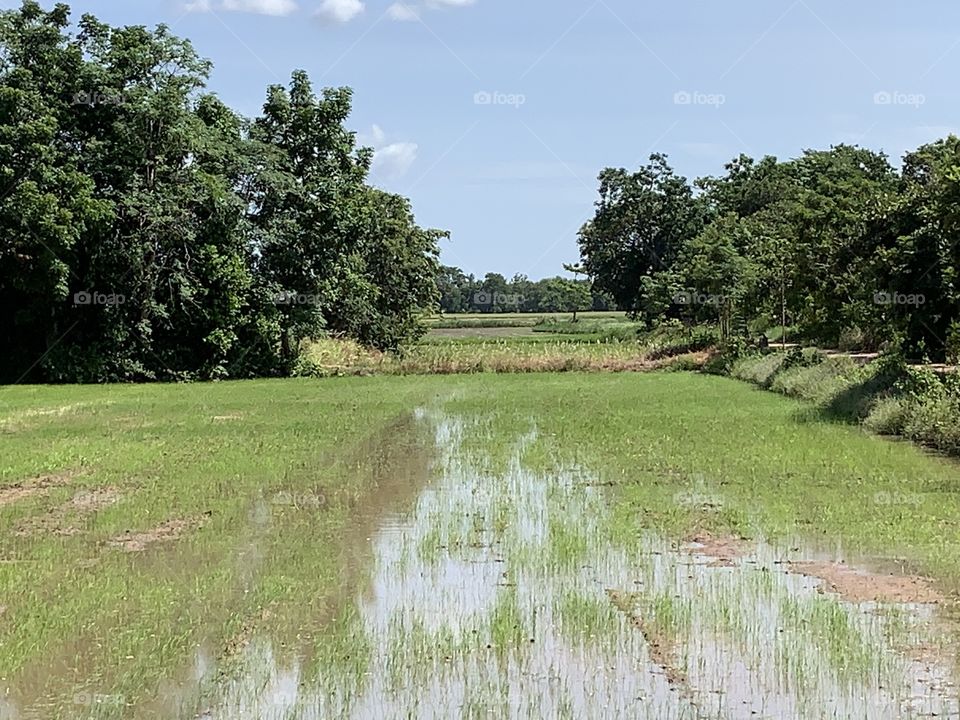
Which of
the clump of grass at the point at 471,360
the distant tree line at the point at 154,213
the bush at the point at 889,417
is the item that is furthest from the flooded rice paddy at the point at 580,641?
the clump of grass at the point at 471,360

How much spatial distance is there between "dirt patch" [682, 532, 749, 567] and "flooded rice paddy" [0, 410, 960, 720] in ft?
0.09

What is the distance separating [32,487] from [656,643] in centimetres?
840

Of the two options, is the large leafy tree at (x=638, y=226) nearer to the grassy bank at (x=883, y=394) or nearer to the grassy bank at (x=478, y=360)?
the grassy bank at (x=478, y=360)

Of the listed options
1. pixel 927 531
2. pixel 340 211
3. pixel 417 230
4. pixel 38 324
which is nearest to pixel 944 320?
pixel 927 531

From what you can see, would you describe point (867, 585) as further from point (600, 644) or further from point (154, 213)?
point (154, 213)

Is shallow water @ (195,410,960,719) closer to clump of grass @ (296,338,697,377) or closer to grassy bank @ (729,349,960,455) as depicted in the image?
grassy bank @ (729,349,960,455)

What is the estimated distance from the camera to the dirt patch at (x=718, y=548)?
891cm

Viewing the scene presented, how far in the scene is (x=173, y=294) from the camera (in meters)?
29.5

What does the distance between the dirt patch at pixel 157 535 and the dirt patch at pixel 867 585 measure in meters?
5.30

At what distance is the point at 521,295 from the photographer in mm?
110312

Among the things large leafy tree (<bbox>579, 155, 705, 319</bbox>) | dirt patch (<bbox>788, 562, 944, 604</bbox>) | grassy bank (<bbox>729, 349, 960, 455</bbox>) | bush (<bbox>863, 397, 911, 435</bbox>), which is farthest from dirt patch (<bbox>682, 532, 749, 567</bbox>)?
large leafy tree (<bbox>579, 155, 705, 319</bbox>)

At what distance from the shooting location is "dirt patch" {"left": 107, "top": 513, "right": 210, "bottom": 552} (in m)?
9.64

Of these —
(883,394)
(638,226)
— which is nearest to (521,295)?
(638,226)

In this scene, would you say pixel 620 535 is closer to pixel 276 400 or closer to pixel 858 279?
pixel 858 279
